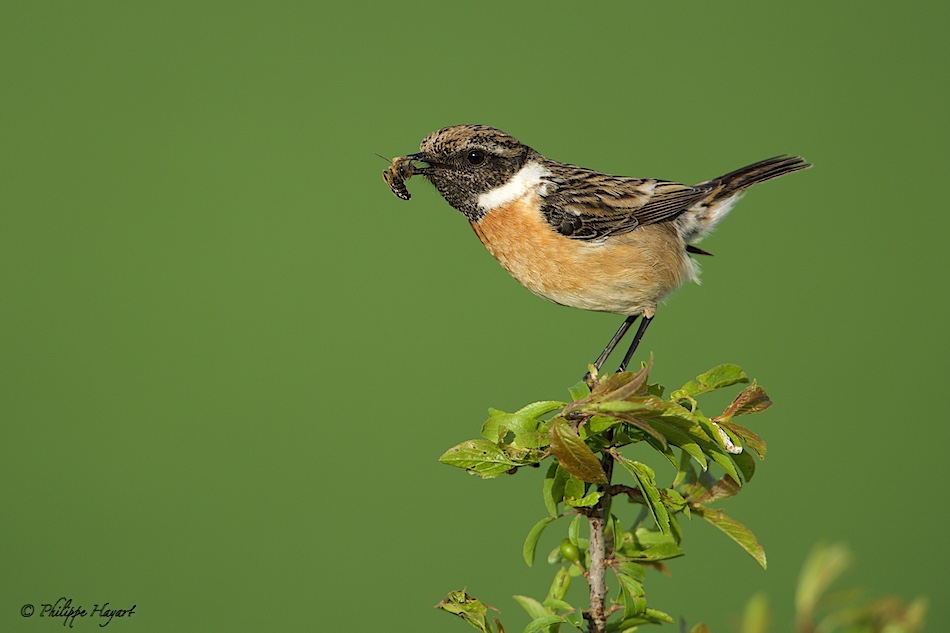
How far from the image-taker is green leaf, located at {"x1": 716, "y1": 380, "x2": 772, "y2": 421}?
1393 mm

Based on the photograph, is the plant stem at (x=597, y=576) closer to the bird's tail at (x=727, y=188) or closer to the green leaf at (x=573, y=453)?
the green leaf at (x=573, y=453)

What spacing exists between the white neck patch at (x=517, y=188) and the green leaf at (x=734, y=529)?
3.50 feet

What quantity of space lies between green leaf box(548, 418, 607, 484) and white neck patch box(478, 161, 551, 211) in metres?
1.10

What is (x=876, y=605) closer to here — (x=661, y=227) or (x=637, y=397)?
(x=637, y=397)

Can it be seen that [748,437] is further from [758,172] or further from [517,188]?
[758,172]

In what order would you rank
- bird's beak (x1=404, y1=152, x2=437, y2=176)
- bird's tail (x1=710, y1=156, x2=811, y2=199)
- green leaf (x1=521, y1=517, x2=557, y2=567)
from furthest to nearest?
1. bird's tail (x1=710, y1=156, x2=811, y2=199)
2. bird's beak (x1=404, y1=152, x2=437, y2=176)
3. green leaf (x1=521, y1=517, x2=557, y2=567)

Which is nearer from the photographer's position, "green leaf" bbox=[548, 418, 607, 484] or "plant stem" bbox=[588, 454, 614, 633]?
"green leaf" bbox=[548, 418, 607, 484]

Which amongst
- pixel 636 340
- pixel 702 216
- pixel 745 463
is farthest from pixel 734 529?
pixel 702 216

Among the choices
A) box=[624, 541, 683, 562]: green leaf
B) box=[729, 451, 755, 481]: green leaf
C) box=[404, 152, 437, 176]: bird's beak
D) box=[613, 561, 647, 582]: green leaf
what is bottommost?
box=[613, 561, 647, 582]: green leaf

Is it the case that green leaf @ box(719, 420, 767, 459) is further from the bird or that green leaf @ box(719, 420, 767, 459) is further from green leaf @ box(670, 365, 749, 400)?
the bird

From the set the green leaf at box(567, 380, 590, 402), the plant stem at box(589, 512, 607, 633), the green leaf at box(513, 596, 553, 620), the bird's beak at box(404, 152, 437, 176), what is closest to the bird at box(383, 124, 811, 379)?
the bird's beak at box(404, 152, 437, 176)

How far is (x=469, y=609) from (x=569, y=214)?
1.29 metres

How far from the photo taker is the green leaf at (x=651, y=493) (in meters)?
1.30

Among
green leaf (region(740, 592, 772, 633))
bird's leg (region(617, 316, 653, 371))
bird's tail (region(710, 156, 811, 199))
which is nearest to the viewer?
green leaf (region(740, 592, 772, 633))
